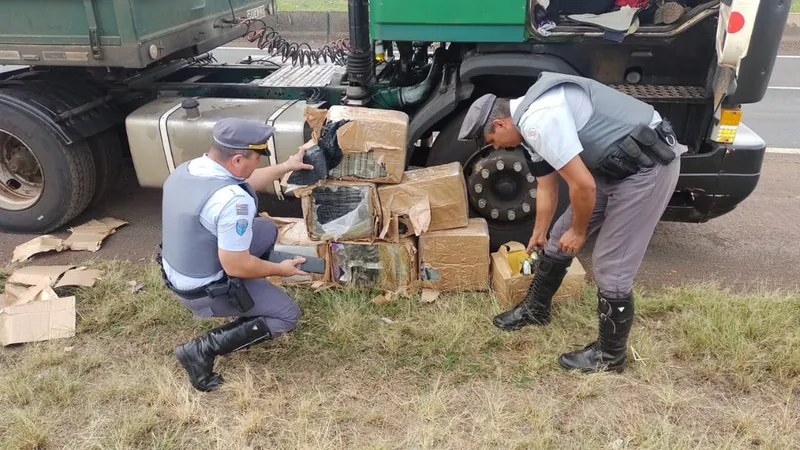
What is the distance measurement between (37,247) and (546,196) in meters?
3.36

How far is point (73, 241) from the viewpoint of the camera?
4305mm

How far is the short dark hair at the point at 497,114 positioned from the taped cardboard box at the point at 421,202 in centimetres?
91

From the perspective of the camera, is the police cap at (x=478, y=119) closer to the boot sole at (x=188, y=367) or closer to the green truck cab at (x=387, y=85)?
the green truck cab at (x=387, y=85)

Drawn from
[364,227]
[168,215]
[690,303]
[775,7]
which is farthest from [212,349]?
[775,7]

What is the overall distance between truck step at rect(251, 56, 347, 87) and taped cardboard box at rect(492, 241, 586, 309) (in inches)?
75.3

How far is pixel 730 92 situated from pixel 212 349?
281 cm

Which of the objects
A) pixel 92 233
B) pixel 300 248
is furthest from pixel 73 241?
pixel 300 248

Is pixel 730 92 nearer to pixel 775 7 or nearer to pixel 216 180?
pixel 775 7

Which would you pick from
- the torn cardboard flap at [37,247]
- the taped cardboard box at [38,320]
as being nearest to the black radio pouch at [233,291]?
the taped cardboard box at [38,320]

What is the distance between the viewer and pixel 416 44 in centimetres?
398

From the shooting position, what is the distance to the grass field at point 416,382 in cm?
260

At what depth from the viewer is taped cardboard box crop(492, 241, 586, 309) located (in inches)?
134

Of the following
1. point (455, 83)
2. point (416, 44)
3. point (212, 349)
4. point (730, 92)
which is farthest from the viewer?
point (416, 44)

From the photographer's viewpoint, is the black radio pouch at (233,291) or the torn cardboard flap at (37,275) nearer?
the black radio pouch at (233,291)
